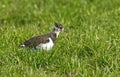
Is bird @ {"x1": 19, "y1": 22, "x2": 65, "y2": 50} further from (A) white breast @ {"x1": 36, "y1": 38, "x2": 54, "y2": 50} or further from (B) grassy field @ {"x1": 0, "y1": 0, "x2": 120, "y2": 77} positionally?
(B) grassy field @ {"x1": 0, "y1": 0, "x2": 120, "y2": 77}

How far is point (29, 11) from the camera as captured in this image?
13531 millimetres

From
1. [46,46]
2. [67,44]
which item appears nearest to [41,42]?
[46,46]

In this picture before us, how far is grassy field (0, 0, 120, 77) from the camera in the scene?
797cm

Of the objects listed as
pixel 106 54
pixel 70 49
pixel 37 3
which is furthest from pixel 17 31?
pixel 37 3

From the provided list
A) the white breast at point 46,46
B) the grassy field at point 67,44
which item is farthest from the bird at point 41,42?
the grassy field at point 67,44

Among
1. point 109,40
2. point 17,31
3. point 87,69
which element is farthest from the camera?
point 17,31

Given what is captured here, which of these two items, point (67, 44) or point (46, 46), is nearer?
point (46, 46)

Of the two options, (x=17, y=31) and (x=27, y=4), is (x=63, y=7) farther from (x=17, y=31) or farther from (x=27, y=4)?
(x=17, y=31)

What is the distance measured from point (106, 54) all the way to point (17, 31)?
2.28 m

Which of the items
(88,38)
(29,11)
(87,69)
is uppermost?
(29,11)

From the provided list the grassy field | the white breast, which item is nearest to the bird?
the white breast

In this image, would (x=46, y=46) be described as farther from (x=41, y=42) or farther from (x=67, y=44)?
(x=67, y=44)

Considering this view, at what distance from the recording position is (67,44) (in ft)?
30.3

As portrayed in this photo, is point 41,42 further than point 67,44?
No
